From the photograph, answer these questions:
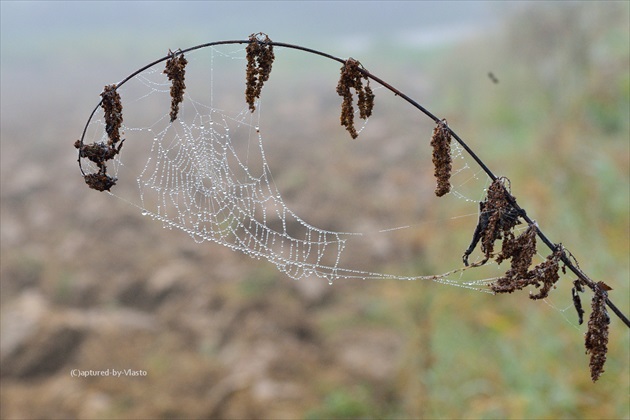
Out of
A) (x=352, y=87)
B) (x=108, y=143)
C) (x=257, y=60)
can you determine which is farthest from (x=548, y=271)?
(x=108, y=143)

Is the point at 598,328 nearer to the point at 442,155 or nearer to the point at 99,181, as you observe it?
Answer: the point at 442,155

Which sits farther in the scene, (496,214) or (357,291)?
(357,291)

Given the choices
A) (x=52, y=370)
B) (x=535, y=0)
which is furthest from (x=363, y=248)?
(x=535, y=0)

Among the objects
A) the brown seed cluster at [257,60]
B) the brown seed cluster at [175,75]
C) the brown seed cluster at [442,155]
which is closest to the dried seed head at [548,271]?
the brown seed cluster at [442,155]

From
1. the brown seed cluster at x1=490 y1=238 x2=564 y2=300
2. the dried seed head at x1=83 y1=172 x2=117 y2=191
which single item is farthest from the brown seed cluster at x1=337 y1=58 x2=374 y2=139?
the dried seed head at x1=83 y1=172 x2=117 y2=191

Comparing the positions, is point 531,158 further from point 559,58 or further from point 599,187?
point 559,58

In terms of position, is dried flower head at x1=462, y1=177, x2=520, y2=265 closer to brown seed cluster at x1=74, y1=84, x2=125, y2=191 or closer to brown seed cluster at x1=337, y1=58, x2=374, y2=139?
brown seed cluster at x1=337, y1=58, x2=374, y2=139
